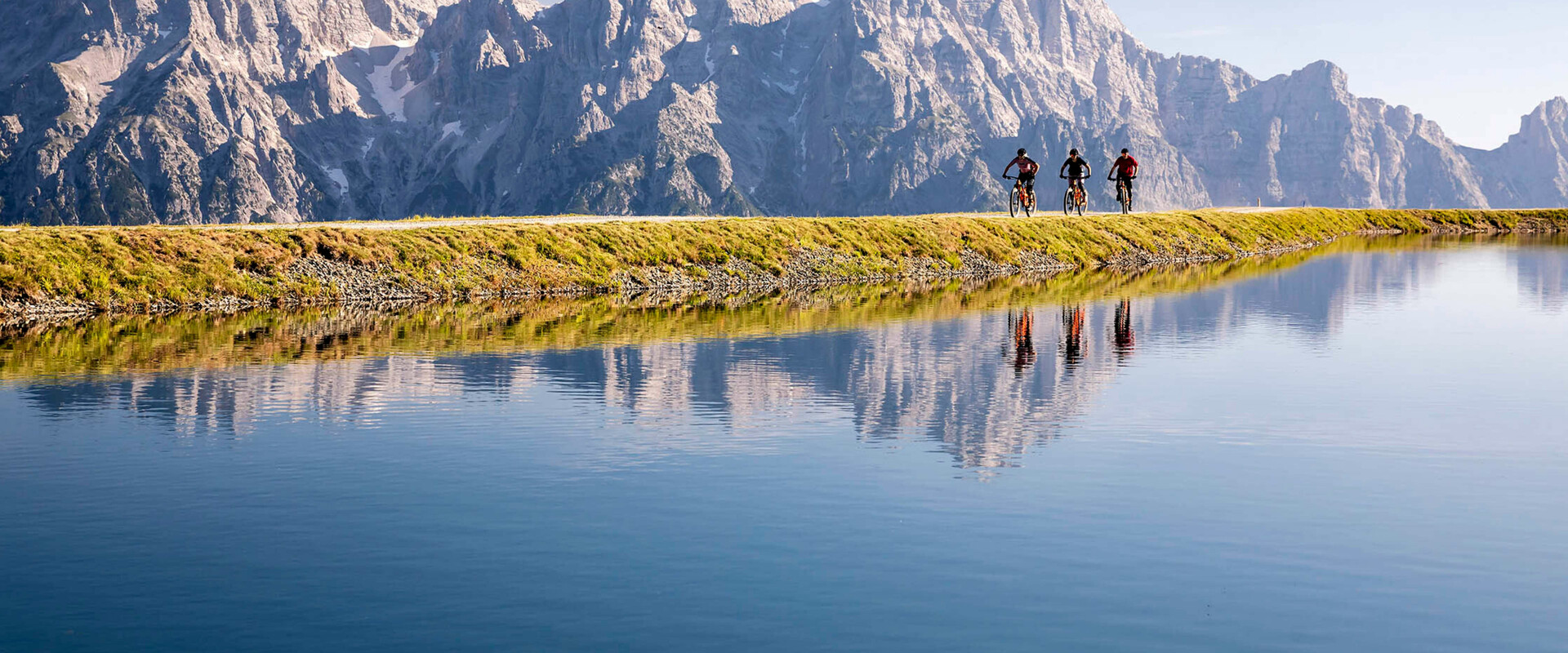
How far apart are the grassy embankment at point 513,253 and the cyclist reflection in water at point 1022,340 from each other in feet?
76.0

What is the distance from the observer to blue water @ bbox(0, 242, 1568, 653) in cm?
1406

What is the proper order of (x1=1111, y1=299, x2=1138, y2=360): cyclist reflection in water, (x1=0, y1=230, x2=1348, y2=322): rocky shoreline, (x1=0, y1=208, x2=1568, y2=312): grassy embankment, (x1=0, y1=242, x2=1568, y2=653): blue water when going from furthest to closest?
1. (x1=0, y1=208, x2=1568, y2=312): grassy embankment
2. (x1=0, y1=230, x2=1348, y2=322): rocky shoreline
3. (x1=1111, y1=299, x2=1138, y2=360): cyclist reflection in water
4. (x1=0, y1=242, x2=1568, y2=653): blue water

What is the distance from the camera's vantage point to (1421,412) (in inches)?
1079

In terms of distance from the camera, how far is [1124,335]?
42906 millimetres

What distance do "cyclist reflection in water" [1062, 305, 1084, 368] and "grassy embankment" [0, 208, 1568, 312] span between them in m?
22.9

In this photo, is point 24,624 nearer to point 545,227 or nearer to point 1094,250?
point 545,227

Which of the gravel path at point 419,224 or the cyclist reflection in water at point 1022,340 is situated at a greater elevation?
the gravel path at point 419,224

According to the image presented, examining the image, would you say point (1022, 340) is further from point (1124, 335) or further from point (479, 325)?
point (479, 325)

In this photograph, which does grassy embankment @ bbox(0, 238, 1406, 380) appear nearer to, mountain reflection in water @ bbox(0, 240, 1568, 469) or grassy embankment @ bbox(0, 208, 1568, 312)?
mountain reflection in water @ bbox(0, 240, 1568, 469)

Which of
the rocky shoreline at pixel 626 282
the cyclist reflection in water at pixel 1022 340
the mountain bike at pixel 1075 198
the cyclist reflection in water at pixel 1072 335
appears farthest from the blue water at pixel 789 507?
the mountain bike at pixel 1075 198

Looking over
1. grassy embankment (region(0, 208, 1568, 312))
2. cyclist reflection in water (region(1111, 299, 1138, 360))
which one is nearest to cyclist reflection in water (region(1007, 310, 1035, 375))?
cyclist reflection in water (region(1111, 299, 1138, 360))

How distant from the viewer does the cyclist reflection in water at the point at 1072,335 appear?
3709 cm

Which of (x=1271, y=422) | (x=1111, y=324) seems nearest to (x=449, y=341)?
(x=1111, y=324)

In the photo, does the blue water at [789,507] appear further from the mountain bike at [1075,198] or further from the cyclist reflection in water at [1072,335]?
the mountain bike at [1075,198]
